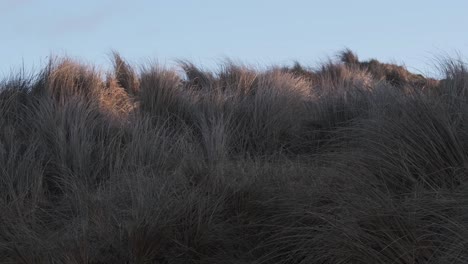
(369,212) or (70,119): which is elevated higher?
(70,119)

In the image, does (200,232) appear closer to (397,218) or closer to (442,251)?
(397,218)

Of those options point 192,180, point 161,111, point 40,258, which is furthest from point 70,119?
point 40,258

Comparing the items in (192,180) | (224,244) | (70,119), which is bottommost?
(224,244)

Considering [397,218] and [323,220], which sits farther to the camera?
[323,220]

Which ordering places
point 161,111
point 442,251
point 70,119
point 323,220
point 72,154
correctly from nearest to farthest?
point 442,251 < point 323,220 < point 72,154 < point 70,119 < point 161,111

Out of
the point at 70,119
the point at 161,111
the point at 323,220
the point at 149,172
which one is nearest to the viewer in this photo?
the point at 323,220

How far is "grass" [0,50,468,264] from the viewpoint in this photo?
4.27 m

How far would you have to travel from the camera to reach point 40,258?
4.64 metres

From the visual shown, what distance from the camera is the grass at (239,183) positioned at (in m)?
4.27

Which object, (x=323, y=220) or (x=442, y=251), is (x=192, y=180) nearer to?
(x=323, y=220)

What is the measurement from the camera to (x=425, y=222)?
4188 millimetres

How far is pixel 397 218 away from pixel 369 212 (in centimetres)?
18

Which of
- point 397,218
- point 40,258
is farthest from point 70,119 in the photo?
point 397,218

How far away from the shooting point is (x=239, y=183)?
5.46 metres
